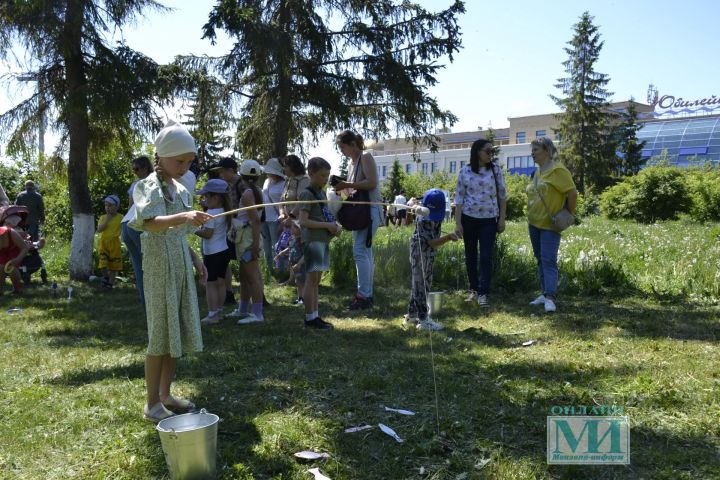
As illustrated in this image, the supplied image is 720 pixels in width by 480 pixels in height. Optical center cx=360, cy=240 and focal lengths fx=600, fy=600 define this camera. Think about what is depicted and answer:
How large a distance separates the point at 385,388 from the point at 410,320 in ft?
7.10

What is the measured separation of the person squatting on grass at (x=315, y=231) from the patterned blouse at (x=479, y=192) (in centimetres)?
189

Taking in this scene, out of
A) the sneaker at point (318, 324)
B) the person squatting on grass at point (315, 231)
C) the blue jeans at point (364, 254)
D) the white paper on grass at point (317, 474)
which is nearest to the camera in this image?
the white paper on grass at point (317, 474)

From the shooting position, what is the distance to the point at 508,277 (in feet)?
27.6

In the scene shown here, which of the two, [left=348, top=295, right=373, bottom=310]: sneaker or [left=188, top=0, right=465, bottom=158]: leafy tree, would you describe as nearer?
[left=348, top=295, right=373, bottom=310]: sneaker

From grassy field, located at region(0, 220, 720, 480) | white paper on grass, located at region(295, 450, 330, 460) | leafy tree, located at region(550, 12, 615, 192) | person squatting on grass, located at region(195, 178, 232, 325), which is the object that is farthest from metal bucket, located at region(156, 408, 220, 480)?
leafy tree, located at region(550, 12, 615, 192)

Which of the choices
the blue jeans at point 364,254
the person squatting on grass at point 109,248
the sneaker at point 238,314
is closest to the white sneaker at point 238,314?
the sneaker at point 238,314

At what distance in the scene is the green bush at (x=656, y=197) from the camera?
25859 millimetres

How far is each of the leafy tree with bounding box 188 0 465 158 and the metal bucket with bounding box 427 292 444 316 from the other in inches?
262

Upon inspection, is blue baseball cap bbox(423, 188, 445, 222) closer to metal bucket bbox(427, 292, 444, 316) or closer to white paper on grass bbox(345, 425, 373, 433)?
metal bucket bbox(427, 292, 444, 316)

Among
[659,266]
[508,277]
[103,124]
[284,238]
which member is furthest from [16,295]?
[659,266]

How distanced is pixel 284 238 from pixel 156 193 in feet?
14.1

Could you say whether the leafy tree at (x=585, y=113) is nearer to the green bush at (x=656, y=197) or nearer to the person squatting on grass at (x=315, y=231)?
the green bush at (x=656, y=197)

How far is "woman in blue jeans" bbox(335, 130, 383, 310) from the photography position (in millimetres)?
6859

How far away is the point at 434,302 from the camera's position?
6.78 metres
